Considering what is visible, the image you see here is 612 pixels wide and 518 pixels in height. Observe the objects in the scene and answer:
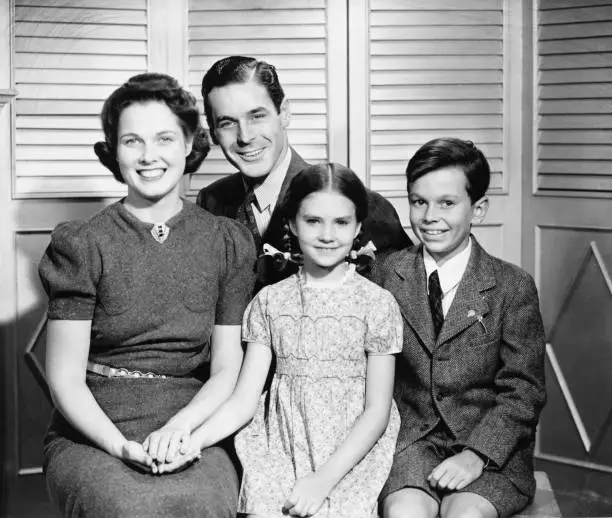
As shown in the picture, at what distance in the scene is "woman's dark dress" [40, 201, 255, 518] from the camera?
2.02 metres

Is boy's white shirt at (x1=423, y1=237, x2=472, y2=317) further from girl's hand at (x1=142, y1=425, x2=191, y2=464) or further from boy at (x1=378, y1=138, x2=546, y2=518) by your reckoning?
girl's hand at (x1=142, y1=425, x2=191, y2=464)

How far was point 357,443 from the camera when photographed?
2.01 meters

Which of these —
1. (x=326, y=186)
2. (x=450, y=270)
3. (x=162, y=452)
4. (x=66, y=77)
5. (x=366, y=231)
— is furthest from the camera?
(x=66, y=77)

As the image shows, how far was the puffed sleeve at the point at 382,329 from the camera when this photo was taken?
2092mm

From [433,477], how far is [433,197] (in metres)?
0.61

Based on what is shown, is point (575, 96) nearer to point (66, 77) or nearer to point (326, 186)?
point (326, 186)

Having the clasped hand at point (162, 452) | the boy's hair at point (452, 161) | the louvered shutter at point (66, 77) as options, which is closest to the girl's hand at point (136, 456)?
the clasped hand at point (162, 452)

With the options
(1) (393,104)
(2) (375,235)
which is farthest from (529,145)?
(2) (375,235)

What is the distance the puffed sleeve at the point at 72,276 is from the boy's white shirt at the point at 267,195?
55 cm

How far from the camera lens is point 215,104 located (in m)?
2.45

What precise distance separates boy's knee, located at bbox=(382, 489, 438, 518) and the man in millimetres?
607

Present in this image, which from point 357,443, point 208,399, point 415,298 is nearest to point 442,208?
point 415,298

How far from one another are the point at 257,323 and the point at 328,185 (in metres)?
0.33

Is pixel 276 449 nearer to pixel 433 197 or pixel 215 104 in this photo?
pixel 433 197
